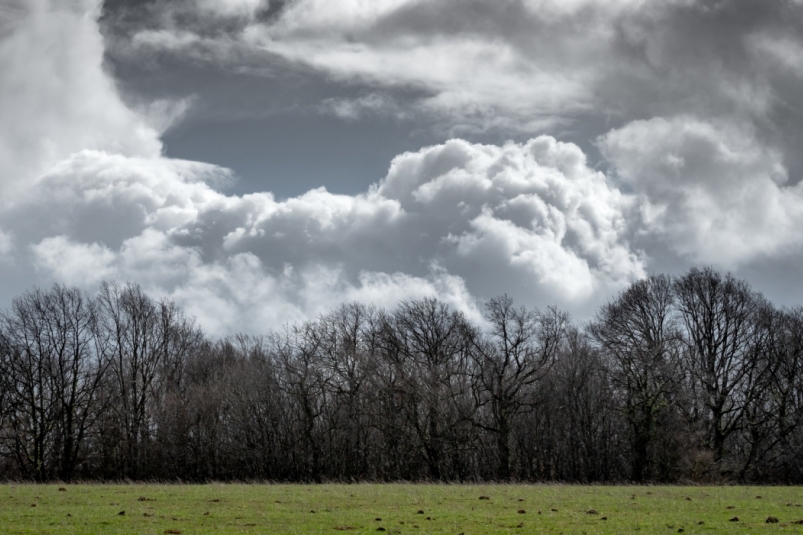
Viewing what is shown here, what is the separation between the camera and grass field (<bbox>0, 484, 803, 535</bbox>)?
1875 centimetres

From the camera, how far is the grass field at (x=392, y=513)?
18750 millimetres

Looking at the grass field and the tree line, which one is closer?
the grass field

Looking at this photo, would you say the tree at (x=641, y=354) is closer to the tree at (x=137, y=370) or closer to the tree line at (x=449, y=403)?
the tree line at (x=449, y=403)

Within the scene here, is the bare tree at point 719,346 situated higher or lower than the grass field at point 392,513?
higher

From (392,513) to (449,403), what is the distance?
119 feet

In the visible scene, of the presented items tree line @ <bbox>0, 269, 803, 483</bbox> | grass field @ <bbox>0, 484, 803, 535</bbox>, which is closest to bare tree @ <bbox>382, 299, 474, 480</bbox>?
tree line @ <bbox>0, 269, 803, 483</bbox>

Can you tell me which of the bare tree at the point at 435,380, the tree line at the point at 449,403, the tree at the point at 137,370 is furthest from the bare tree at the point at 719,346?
the tree at the point at 137,370

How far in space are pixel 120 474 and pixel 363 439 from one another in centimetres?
2338

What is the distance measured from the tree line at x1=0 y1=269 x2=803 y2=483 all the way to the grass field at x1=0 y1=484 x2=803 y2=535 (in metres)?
26.7

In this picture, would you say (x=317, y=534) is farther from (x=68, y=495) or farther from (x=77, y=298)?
(x=77, y=298)

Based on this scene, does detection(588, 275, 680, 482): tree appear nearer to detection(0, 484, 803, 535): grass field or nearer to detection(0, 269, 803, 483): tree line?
detection(0, 269, 803, 483): tree line

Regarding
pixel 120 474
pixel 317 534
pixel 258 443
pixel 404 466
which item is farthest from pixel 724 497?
pixel 120 474

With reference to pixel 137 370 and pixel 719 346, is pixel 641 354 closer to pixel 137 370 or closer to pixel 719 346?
pixel 719 346

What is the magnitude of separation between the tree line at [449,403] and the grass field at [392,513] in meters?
26.7
